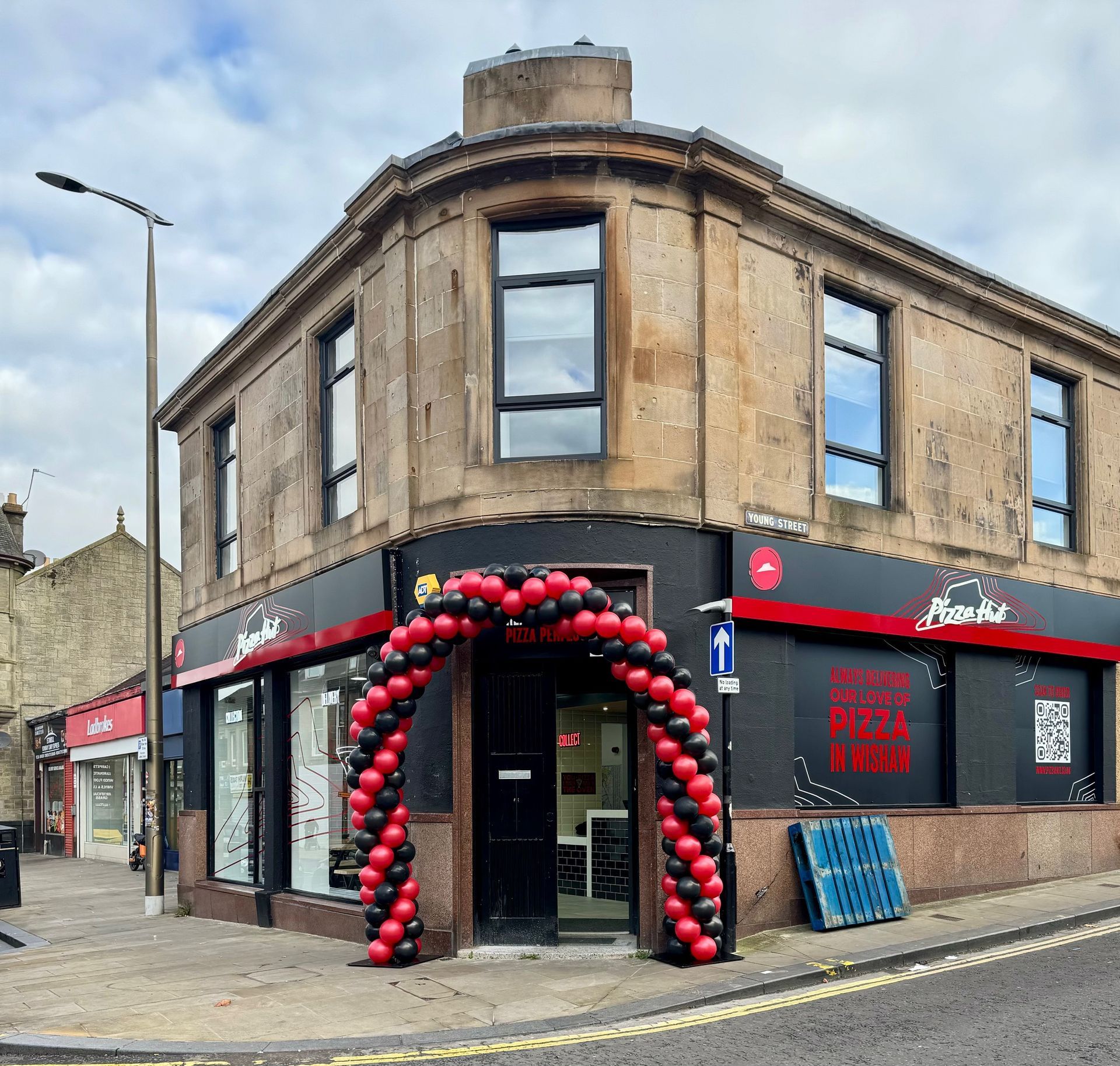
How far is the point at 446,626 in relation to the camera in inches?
434

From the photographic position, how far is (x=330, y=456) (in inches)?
607

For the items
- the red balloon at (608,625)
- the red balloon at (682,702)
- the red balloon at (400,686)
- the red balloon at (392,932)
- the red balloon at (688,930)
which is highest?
the red balloon at (608,625)

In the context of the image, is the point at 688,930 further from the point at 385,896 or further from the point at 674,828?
the point at 385,896

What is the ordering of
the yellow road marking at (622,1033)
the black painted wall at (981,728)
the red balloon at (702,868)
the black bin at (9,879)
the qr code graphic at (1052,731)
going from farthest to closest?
the black bin at (9,879) → the qr code graphic at (1052,731) → the black painted wall at (981,728) → the red balloon at (702,868) → the yellow road marking at (622,1033)

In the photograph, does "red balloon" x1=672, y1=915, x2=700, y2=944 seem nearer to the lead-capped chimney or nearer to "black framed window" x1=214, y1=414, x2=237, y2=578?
the lead-capped chimney

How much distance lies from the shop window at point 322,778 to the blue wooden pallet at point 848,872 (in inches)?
204

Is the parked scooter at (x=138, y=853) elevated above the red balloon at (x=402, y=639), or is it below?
below

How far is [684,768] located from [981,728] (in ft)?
19.3

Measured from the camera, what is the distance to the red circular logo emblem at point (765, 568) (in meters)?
12.2

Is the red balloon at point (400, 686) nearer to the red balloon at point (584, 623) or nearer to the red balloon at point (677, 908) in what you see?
the red balloon at point (584, 623)

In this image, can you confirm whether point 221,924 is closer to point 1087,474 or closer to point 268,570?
point 268,570

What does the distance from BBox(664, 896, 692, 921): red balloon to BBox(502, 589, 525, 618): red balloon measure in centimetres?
289

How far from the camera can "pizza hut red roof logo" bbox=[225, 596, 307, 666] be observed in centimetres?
1515

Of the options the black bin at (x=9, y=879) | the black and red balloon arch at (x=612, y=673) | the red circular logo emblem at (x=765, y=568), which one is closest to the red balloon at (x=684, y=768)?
the black and red balloon arch at (x=612, y=673)
